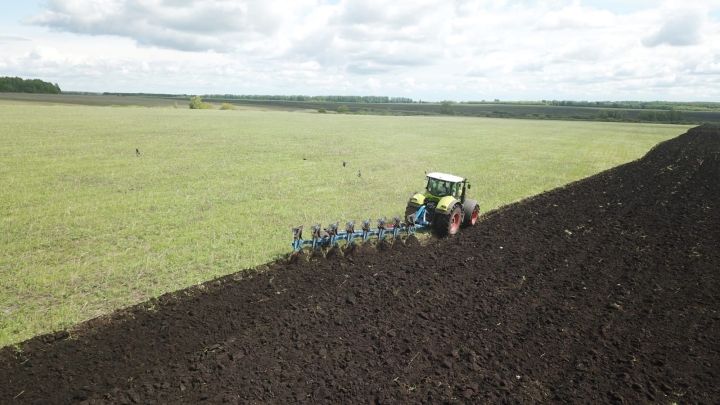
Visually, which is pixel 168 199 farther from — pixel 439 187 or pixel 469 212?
pixel 469 212

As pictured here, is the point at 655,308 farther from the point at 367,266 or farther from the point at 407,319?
the point at 367,266

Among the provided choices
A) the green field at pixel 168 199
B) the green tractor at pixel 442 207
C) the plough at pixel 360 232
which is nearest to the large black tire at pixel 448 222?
the green tractor at pixel 442 207

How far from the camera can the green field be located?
10.3 meters

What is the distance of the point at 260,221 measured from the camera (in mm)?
15680

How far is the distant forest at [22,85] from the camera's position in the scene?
138 metres

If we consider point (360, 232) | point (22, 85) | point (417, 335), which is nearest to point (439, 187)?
point (360, 232)

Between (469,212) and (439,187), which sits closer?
(439,187)

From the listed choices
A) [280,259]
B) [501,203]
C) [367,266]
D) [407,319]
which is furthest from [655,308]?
[501,203]

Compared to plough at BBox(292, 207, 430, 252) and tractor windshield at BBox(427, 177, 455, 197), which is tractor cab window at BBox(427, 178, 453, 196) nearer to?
tractor windshield at BBox(427, 177, 455, 197)

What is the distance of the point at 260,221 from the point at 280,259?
400 cm

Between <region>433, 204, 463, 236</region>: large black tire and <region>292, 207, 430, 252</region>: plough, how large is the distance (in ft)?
1.37

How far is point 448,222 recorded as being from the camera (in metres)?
13.8

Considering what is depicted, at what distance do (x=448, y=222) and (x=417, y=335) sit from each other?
6247 millimetres

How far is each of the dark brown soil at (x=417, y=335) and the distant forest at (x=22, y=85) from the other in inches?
6605
